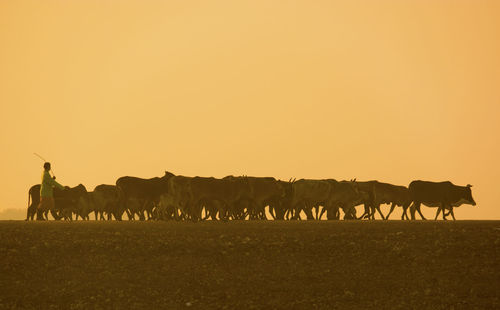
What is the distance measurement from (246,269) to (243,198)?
1637 centimetres

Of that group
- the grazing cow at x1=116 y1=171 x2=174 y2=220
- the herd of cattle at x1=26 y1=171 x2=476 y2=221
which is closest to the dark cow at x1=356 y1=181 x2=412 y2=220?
the herd of cattle at x1=26 y1=171 x2=476 y2=221

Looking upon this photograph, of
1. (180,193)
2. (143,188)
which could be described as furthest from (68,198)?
(180,193)

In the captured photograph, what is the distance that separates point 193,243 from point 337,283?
470 cm

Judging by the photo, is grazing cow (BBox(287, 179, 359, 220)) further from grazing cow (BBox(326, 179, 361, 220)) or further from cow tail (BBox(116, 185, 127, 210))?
cow tail (BBox(116, 185, 127, 210))

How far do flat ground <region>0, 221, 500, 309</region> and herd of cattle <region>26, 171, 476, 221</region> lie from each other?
33.1ft

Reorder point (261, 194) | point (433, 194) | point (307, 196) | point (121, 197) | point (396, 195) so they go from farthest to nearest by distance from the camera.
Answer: point (396, 195) → point (433, 194) → point (307, 196) → point (121, 197) → point (261, 194)

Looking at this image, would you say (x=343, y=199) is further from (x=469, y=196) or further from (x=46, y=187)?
(x=46, y=187)

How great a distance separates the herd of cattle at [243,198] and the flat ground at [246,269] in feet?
33.1

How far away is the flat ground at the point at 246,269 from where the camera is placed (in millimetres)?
19281

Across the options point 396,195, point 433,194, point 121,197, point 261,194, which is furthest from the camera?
point 396,195

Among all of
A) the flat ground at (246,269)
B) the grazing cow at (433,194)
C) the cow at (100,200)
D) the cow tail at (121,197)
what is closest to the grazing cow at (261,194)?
the cow tail at (121,197)

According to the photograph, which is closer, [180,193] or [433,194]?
[180,193]

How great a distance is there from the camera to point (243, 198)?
1469 inches

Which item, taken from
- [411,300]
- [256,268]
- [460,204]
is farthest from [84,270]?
[460,204]
